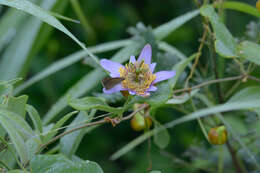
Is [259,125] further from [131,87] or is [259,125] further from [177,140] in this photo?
[131,87]

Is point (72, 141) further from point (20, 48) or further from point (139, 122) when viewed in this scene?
point (20, 48)

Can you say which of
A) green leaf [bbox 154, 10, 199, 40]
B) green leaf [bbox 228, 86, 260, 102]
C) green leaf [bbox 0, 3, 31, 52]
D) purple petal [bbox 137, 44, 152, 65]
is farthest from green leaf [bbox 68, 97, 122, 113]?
green leaf [bbox 0, 3, 31, 52]

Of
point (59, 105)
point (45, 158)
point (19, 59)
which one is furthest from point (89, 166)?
point (19, 59)

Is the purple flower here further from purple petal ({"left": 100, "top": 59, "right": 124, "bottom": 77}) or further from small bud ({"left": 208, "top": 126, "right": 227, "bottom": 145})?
small bud ({"left": 208, "top": 126, "right": 227, "bottom": 145})

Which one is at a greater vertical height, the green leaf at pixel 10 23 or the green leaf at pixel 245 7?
the green leaf at pixel 10 23

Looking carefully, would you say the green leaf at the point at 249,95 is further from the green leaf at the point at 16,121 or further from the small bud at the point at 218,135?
the green leaf at the point at 16,121

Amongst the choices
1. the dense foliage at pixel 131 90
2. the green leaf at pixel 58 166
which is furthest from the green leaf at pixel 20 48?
the green leaf at pixel 58 166

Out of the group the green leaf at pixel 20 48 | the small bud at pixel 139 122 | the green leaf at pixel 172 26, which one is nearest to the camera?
the small bud at pixel 139 122
